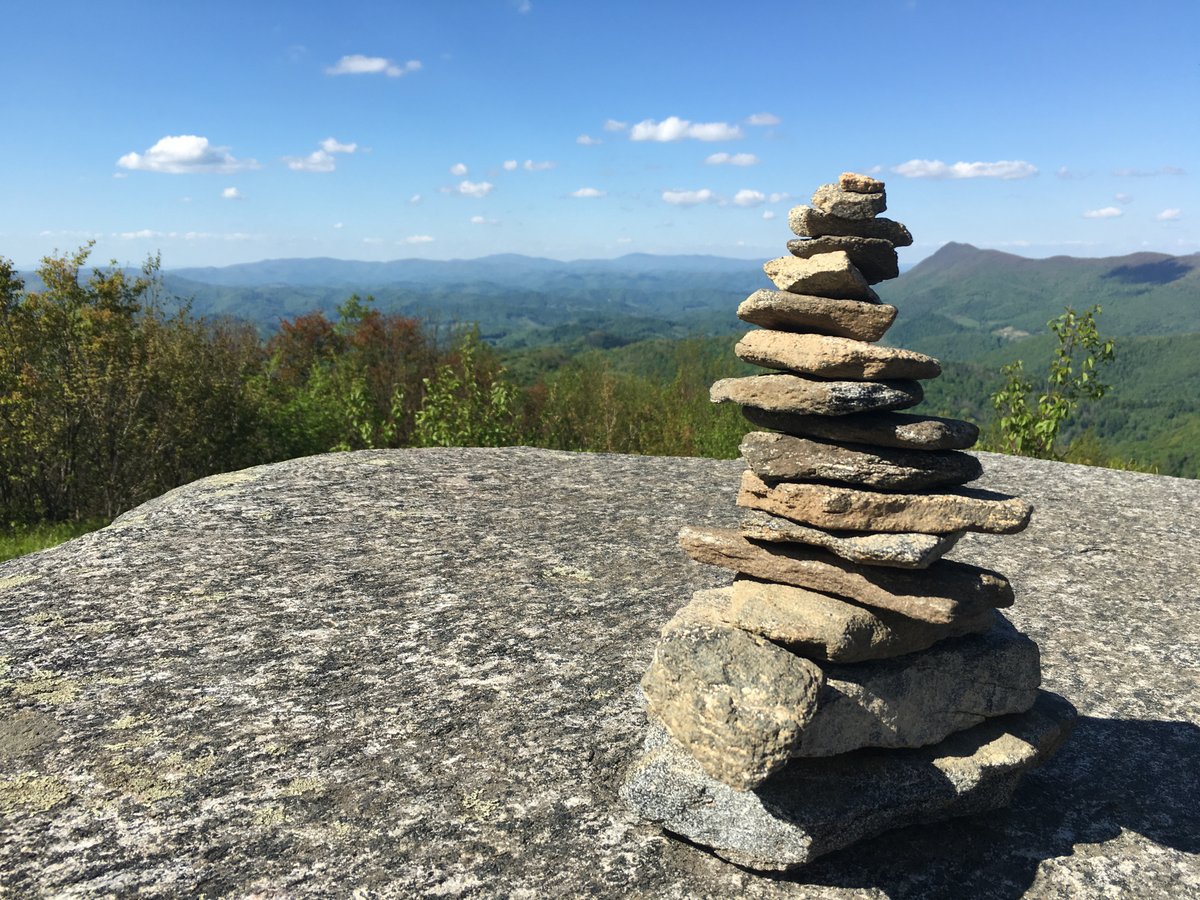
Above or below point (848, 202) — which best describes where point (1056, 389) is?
below

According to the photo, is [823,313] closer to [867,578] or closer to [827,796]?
[867,578]

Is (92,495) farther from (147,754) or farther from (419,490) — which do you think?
(147,754)

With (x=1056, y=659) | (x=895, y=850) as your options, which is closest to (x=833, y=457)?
(x=895, y=850)

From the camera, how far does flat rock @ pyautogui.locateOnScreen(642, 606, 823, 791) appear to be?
11.1ft

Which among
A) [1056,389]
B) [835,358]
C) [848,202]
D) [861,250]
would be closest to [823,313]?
[835,358]

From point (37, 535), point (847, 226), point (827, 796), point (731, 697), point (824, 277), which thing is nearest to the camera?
point (731, 697)

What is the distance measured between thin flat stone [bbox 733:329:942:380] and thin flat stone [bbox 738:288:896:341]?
0.30ft

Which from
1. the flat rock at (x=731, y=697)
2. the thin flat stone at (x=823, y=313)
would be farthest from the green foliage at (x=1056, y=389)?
the flat rock at (x=731, y=697)

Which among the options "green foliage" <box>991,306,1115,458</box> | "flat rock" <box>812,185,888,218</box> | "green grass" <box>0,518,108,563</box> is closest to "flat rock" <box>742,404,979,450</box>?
"flat rock" <box>812,185,888,218</box>

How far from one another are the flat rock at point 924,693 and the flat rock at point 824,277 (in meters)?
2.13

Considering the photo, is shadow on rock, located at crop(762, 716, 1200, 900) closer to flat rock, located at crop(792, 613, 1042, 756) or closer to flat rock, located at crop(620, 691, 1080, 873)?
flat rock, located at crop(620, 691, 1080, 873)

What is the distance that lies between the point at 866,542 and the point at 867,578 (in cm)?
28

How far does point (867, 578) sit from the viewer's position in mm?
4180

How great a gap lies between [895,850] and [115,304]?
1833 cm
